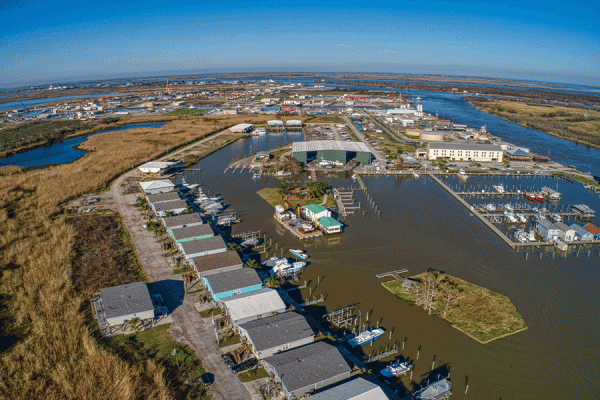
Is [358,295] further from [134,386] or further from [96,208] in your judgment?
[96,208]

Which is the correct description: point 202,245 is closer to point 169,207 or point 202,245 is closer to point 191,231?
point 191,231

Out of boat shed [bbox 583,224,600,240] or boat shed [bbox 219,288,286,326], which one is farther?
boat shed [bbox 583,224,600,240]

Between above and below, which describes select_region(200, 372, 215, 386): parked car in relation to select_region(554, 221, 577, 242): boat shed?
below

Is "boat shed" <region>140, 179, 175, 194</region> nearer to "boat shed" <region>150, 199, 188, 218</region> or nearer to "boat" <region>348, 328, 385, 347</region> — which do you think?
"boat shed" <region>150, 199, 188, 218</region>

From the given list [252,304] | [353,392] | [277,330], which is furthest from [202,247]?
[353,392]

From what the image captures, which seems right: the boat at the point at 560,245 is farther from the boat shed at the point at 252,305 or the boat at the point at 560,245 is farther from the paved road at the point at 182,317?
the paved road at the point at 182,317

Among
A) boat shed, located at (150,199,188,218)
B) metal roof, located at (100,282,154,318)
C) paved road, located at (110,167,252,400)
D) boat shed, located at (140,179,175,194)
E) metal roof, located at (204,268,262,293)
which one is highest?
boat shed, located at (140,179,175,194)

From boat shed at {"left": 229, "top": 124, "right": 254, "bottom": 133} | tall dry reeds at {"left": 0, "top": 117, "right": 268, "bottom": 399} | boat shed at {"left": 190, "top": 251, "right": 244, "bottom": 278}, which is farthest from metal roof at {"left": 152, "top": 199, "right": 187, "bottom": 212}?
boat shed at {"left": 229, "top": 124, "right": 254, "bottom": 133}

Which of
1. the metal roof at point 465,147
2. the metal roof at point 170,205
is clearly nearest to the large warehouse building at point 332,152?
the metal roof at point 465,147
